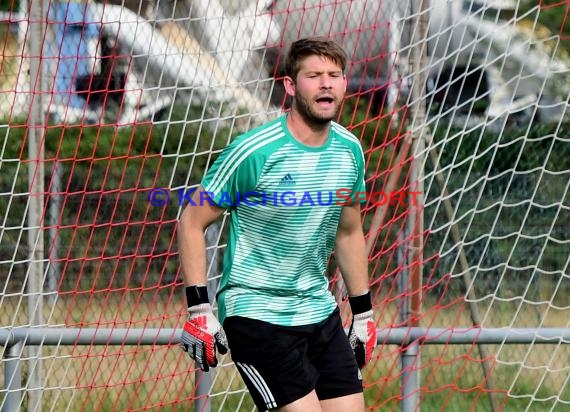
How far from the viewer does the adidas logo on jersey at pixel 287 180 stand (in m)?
4.03

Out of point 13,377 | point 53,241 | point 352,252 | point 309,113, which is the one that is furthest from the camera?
point 53,241

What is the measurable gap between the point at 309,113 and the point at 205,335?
84 cm

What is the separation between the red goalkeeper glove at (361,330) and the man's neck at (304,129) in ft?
2.34

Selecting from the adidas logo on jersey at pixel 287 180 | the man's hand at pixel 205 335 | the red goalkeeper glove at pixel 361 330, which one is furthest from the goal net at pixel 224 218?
the adidas logo on jersey at pixel 287 180

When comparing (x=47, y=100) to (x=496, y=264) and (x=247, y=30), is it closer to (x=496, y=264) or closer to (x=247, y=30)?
(x=247, y=30)

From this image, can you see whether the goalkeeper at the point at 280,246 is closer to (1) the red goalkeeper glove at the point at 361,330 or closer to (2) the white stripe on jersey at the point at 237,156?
(2) the white stripe on jersey at the point at 237,156

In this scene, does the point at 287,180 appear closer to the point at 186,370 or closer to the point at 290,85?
the point at 290,85

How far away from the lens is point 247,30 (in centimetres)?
608

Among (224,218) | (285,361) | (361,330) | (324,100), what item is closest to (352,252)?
(361,330)

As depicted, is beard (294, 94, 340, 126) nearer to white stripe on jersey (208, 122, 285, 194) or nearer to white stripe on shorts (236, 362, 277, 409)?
white stripe on jersey (208, 122, 285, 194)

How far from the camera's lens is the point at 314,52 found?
4035 mm

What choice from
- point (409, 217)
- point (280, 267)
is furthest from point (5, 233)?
point (280, 267)

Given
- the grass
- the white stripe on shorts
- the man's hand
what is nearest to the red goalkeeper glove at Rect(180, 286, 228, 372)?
the man's hand

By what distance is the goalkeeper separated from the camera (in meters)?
4.02
